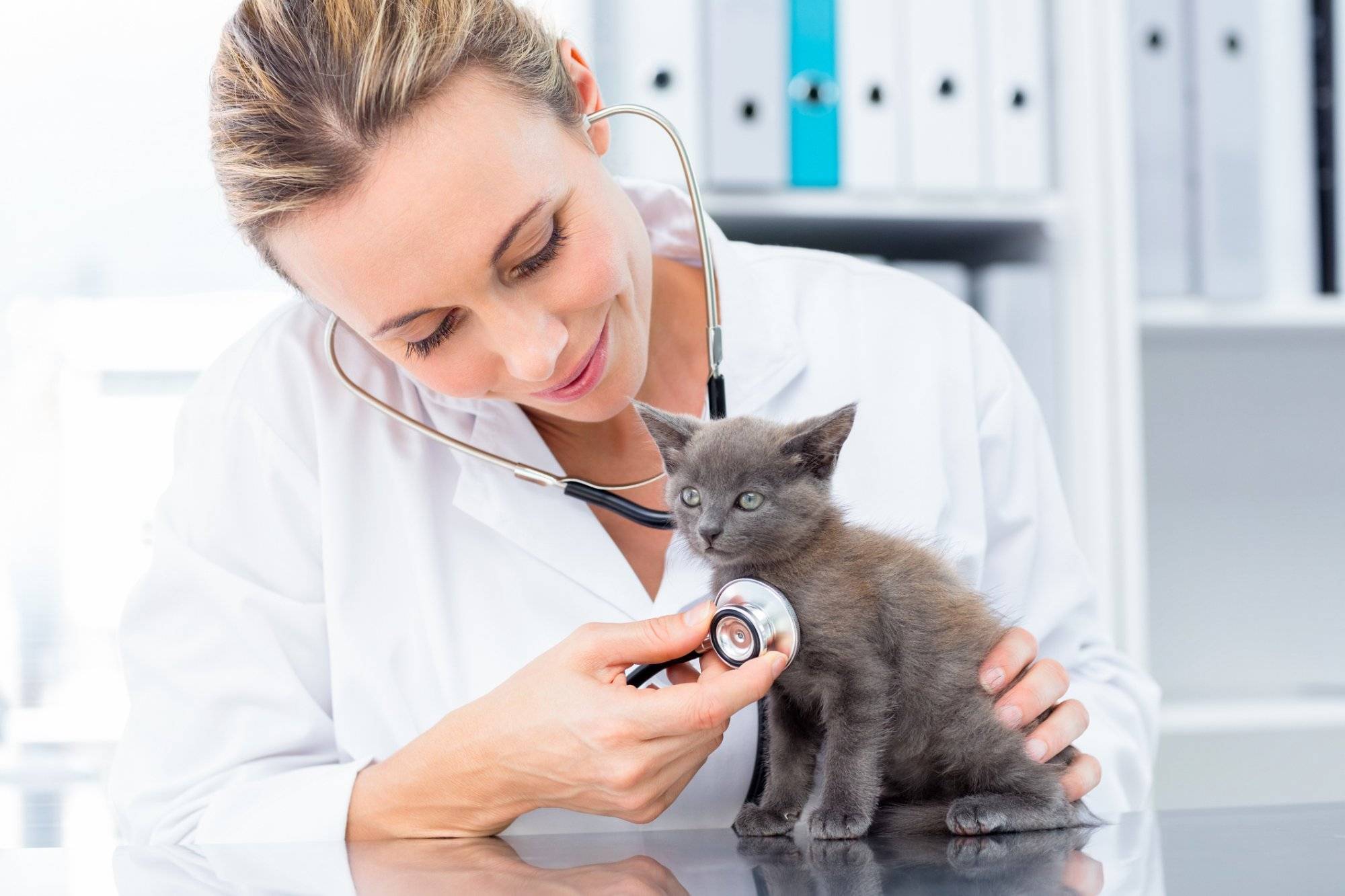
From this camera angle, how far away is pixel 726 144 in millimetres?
1851

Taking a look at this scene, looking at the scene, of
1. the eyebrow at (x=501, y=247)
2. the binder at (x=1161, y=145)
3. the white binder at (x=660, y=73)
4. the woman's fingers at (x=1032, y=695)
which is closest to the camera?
the woman's fingers at (x=1032, y=695)

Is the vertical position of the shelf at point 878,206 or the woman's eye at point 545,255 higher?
the shelf at point 878,206

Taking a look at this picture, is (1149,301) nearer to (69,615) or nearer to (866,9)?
(866,9)

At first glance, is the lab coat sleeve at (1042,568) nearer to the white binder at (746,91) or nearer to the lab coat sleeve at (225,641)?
the white binder at (746,91)

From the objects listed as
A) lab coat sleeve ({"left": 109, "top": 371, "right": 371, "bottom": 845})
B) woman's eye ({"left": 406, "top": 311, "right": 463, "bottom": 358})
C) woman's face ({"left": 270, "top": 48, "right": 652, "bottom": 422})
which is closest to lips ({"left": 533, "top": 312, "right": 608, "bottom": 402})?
woman's face ({"left": 270, "top": 48, "right": 652, "bottom": 422})

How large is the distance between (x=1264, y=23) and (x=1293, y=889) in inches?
66.7

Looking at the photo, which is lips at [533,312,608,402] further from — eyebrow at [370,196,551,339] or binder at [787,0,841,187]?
binder at [787,0,841,187]

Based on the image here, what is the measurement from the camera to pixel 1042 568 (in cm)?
148

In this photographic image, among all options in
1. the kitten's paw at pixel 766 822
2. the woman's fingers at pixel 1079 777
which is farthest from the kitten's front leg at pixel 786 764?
the woman's fingers at pixel 1079 777

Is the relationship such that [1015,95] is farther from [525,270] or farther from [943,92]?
[525,270]

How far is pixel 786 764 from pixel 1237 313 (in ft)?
4.61

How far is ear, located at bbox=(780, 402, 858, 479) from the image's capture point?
992 mm

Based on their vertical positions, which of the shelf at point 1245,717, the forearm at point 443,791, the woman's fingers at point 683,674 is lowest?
the shelf at point 1245,717

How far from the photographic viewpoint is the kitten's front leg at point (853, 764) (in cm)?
93
